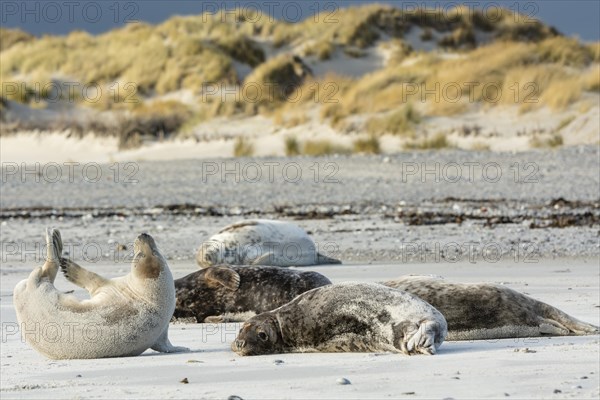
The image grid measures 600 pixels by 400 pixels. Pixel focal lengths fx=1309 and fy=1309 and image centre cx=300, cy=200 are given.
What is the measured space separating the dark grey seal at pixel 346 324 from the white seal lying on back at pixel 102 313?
0.50 m

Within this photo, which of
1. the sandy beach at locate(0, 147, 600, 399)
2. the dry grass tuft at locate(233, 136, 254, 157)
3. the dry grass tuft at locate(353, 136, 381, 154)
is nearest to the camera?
the sandy beach at locate(0, 147, 600, 399)

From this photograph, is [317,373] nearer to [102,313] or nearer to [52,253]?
[102,313]

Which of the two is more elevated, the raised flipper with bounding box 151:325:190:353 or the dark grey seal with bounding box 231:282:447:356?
the dark grey seal with bounding box 231:282:447:356

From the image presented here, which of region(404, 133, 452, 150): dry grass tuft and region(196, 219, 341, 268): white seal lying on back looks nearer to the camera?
region(196, 219, 341, 268): white seal lying on back

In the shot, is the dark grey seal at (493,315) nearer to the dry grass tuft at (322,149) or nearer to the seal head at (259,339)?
the seal head at (259,339)

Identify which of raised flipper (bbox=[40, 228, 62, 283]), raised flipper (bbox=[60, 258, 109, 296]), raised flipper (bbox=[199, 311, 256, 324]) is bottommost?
raised flipper (bbox=[199, 311, 256, 324])

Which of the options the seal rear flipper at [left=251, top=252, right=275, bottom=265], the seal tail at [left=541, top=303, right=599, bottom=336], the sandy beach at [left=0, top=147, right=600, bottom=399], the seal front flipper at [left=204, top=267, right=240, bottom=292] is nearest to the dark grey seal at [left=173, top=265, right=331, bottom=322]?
the seal front flipper at [left=204, top=267, right=240, bottom=292]

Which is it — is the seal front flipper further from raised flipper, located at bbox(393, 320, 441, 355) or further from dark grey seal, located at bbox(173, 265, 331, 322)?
raised flipper, located at bbox(393, 320, 441, 355)

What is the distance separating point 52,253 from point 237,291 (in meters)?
2.18

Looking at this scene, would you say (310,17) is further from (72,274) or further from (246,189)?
(72,274)

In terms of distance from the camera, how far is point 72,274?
7.38 metres

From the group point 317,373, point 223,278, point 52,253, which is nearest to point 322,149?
point 223,278

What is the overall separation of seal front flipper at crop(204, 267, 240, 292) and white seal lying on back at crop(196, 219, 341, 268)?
118 inches

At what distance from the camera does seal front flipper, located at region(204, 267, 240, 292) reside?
9.22 m
